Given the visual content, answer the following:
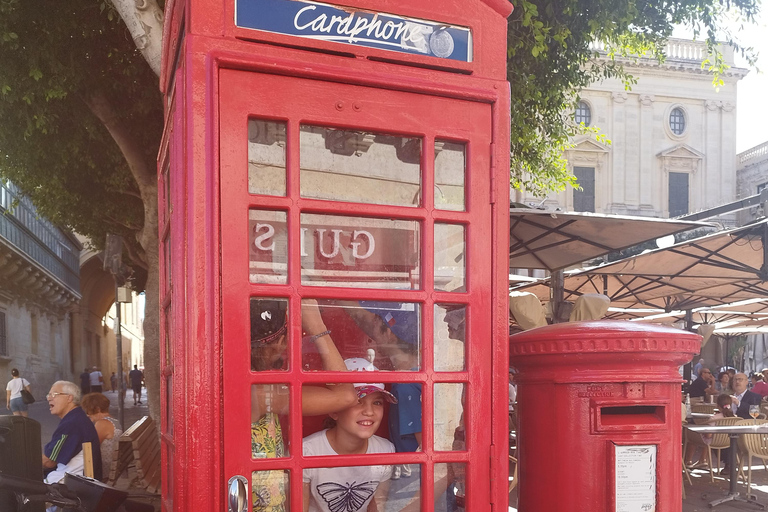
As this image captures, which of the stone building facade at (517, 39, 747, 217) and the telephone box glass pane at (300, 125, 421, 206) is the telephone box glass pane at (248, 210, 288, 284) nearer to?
the telephone box glass pane at (300, 125, 421, 206)

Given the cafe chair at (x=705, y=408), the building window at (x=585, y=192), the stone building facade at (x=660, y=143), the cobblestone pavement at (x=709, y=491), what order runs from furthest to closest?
the stone building facade at (x=660, y=143)
the building window at (x=585, y=192)
the cafe chair at (x=705, y=408)
the cobblestone pavement at (x=709, y=491)

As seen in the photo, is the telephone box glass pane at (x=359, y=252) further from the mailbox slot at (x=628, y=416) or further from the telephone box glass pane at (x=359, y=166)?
the mailbox slot at (x=628, y=416)

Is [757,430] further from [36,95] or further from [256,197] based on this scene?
[36,95]

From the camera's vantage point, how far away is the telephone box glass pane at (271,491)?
2.11 m

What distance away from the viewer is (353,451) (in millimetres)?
2285

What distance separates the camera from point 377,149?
2281 mm

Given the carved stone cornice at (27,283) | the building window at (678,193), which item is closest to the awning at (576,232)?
Result: the carved stone cornice at (27,283)

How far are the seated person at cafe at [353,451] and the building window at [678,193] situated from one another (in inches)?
1470

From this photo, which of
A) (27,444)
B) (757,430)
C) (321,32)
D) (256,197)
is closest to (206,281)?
(256,197)

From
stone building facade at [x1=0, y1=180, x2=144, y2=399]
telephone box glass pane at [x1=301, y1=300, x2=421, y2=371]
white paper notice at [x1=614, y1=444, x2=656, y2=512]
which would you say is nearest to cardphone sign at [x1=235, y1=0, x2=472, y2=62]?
telephone box glass pane at [x1=301, y1=300, x2=421, y2=371]

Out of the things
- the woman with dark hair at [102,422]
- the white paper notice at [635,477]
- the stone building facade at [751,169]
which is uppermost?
the stone building facade at [751,169]

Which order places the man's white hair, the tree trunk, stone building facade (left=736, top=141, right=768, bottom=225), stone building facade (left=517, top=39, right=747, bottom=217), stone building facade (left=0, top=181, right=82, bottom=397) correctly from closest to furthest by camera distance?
the man's white hair, the tree trunk, stone building facade (left=0, top=181, right=82, bottom=397), stone building facade (left=517, top=39, right=747, bottom=217), stone building facade (left=736, top=141, right=768, bottom=225)

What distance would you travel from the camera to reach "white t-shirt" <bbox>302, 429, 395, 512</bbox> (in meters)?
2.19

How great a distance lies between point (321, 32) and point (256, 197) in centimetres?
57
